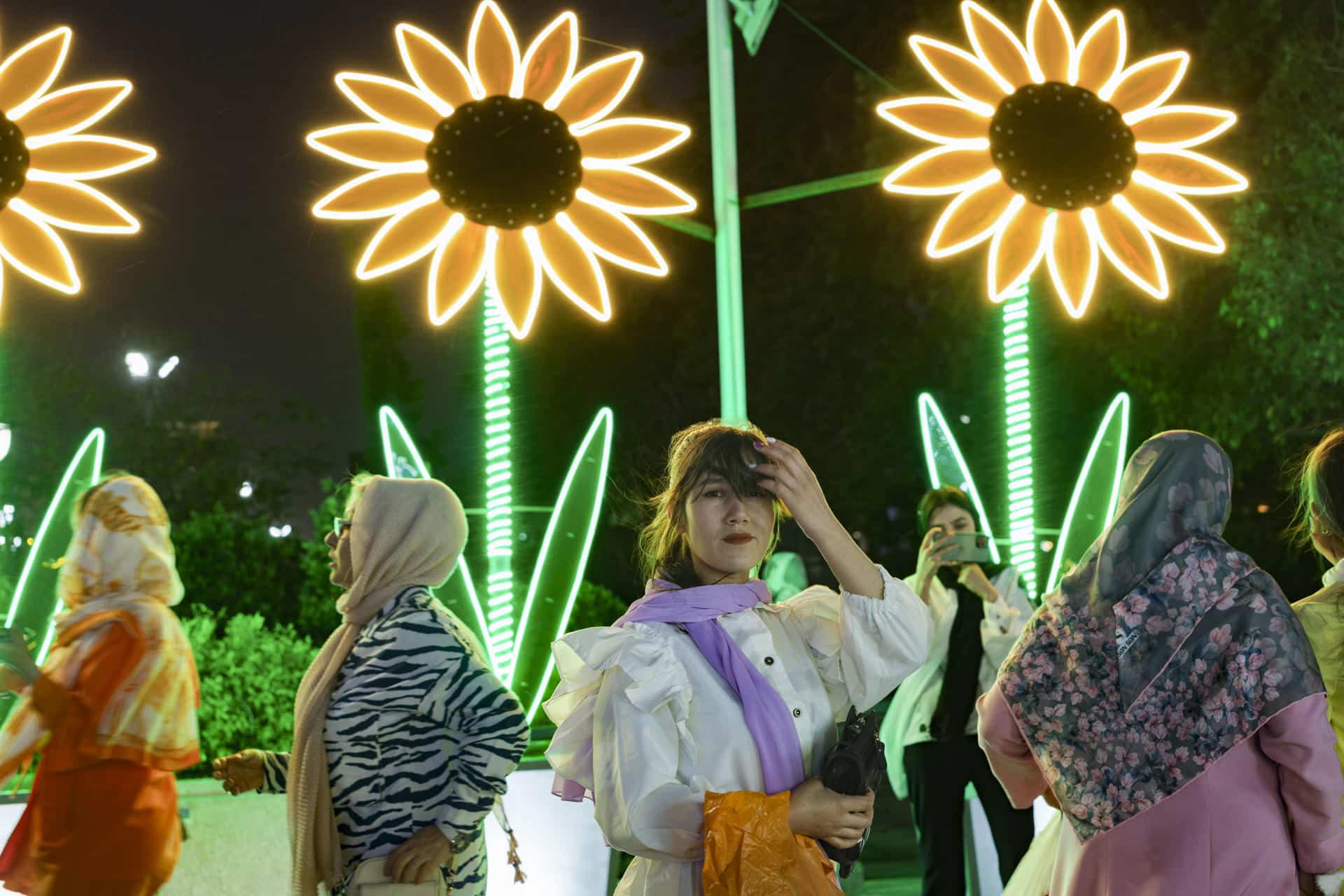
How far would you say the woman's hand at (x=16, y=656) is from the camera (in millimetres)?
3559

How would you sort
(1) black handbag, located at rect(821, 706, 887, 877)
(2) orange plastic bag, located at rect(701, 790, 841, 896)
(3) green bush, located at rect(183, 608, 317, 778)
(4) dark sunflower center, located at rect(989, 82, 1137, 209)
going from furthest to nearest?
(3) green bush, located at rect(183, 608, 317, 778)
(4) dark sunflower center, located at rect(989, 82, 1137, 209)
(1) black handbag, located at rect(821, 706, 887, 877)
(2) orange plastic bag, located at rect(701, 790, 841, 896)

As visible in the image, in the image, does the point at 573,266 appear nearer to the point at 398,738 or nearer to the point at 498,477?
the point at 498,477

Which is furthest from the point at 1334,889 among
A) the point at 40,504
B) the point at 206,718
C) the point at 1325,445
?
the point at 40,504

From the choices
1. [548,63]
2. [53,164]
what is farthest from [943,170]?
[53,164]

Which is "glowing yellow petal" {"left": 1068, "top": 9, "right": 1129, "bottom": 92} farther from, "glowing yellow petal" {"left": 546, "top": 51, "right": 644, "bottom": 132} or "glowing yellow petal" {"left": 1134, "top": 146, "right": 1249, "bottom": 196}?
"glowing yellow petal" {"left": 546, "top": 51, "right": 644, "bottom": 132}

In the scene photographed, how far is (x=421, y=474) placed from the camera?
476cm

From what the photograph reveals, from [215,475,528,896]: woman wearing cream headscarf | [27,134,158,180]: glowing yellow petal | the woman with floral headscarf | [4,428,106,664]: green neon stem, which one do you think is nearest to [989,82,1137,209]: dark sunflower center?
the woman with floral headscarf

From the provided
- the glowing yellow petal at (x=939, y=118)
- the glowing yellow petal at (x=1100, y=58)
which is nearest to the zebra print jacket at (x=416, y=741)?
the glowing yellow petal at (x=939, y=118)

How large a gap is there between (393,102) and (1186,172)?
2856 mm

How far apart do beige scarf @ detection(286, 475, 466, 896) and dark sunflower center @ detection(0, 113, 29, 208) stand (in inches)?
83.3

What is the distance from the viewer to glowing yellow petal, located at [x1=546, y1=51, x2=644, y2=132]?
4.48 meters

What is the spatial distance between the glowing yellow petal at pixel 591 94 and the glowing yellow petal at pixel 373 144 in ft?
1.52

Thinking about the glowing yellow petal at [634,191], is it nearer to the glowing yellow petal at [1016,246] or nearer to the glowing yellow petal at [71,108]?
the glowing yellow petal at [1016,246]

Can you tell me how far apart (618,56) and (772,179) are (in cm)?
454
